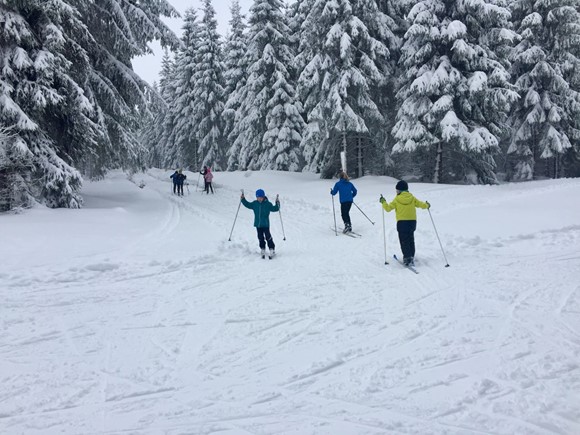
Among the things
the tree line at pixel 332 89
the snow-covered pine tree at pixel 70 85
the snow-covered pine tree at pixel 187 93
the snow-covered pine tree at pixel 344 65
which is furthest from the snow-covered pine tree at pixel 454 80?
the snow-covered pine tree at pixel 187 93

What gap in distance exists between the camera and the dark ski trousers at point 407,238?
26.3 feet

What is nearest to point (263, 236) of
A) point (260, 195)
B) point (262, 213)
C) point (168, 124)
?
point (262, 213)

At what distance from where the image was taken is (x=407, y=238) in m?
8.11

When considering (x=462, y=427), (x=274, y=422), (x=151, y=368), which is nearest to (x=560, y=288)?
(x=462, y=427)

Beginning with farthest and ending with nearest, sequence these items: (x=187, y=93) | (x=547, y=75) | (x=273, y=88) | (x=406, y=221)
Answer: (x=187, y=93) → (x=273, y=88) → (x=547, y=75) → (x=406, y=221)

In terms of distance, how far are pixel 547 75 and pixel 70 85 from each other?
24946 millimetres

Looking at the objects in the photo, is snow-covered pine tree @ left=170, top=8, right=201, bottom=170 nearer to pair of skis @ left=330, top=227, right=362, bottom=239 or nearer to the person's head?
pair of skis @ left=330, top=227, right=362, bottom=239

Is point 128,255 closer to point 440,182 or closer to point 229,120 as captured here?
point 440,182

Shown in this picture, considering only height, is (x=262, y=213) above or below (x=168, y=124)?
below

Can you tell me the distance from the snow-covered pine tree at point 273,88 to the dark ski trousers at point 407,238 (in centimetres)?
1983

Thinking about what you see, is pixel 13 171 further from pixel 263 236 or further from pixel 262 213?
pixel 263 236

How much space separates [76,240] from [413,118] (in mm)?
15847

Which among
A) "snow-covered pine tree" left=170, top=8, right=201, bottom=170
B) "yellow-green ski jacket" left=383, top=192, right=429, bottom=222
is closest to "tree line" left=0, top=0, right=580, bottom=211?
"snow-covered pine tree" left=170, top=8, right=201, bottom=170

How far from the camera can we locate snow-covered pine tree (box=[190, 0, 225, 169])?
119 ft
